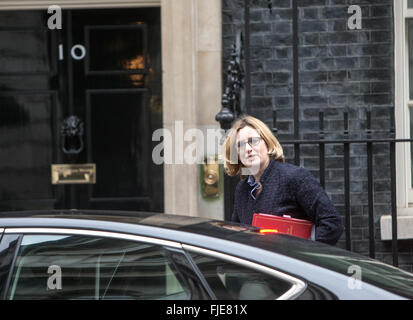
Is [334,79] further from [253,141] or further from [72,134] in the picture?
[253,141]

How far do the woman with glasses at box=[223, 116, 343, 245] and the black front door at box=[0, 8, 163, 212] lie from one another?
2761 mm

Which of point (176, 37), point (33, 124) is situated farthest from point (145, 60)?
point (33, 124)

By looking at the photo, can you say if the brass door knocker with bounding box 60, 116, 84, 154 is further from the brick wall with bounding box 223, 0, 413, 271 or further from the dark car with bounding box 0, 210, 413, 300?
the dark car with bounding box 0, 210, 413, 300

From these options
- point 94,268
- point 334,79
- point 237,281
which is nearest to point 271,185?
point 237,281

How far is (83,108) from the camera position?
268 inches

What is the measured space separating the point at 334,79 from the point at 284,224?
3056 millimetres

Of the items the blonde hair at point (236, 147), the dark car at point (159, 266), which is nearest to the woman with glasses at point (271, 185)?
the blonde hair at point (236, 147)

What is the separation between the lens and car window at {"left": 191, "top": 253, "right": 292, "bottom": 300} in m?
2.56

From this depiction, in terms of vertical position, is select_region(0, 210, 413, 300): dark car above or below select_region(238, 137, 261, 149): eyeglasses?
below

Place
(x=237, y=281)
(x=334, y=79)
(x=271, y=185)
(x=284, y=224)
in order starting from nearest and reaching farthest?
(x=237, y=281) < (x=284, y=224) < (x=271, y=185) < (x=334, y=79)

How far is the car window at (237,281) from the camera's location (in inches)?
101

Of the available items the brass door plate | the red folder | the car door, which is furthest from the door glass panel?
the car door

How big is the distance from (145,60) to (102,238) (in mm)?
4262
